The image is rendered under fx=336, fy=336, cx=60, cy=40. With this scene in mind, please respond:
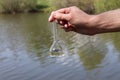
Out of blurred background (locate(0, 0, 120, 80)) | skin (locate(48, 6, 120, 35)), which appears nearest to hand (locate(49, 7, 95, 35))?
skin (locate(48, 6, 120, 35))

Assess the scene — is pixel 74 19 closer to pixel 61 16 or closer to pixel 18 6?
pixel 61 16

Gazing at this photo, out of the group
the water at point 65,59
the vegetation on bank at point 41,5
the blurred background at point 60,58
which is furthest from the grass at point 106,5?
the water at point 65,59

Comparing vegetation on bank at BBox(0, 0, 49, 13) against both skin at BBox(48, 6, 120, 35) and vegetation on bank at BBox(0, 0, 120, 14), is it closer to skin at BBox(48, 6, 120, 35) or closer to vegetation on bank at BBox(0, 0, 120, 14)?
vegetation on bank at BBox(0, 0, 120, 14)

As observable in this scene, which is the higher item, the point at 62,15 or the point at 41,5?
the point at 41,5

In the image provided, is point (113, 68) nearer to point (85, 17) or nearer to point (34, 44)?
point (34, 44)

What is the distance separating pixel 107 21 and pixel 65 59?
1105 cm

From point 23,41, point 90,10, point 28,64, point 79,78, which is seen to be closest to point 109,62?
point 79,78

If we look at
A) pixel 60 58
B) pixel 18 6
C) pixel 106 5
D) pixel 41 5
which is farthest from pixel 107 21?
pixel 41 5

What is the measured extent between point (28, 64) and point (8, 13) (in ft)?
88.9

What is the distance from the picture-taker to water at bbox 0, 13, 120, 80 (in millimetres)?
10430

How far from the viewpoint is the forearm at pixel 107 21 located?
1385 millimetres

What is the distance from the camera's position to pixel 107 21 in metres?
1.40

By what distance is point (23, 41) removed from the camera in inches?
668

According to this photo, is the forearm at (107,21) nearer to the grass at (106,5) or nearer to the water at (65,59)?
the water at (65,59)
